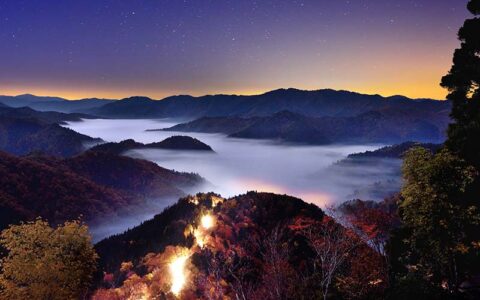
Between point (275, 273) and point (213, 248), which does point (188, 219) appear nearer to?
point (213, 248)

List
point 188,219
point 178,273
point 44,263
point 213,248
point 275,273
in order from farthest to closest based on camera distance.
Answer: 1. point 188,219
2. point 213,248
3. point 178,273
4. point 44,263
5. point 275,273

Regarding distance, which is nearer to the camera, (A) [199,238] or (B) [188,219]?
(A) [199,238]

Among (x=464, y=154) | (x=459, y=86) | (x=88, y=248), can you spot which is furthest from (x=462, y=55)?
(x=88, y=248)

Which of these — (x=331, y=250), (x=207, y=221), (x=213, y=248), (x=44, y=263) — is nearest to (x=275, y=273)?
(x=331, y=250)

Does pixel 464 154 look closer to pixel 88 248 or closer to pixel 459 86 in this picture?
pixel 459 86

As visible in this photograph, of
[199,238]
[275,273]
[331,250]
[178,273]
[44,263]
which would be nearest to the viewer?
[275,273]

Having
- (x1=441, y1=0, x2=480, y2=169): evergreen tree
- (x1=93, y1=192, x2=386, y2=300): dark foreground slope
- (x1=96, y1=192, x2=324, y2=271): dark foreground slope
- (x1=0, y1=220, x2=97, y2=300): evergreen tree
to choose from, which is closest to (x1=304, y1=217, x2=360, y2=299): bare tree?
(x1=93, y1=192, x2=386, y2=300): dark foreground slope

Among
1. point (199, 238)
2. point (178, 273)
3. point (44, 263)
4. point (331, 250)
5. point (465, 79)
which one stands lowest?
point (178, 273)
